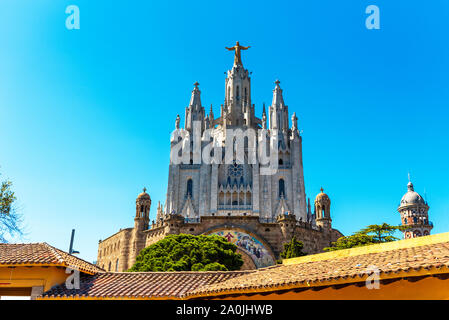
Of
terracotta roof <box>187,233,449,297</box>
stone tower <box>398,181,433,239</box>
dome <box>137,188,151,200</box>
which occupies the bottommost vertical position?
terracotta roof <box>187,233,449,297</box>

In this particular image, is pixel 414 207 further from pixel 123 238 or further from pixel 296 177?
pixel 123 238

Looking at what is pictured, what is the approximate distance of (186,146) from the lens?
195ft

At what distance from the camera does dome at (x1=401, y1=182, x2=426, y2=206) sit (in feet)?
216

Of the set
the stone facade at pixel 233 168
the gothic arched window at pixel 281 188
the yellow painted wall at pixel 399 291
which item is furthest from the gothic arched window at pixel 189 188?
the yellow painted wall at pixel 399 291

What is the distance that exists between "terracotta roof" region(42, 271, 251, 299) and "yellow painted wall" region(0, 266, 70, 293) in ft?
0.98

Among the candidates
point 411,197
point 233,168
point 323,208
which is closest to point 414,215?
point 411,197

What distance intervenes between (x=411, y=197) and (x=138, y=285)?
204ft

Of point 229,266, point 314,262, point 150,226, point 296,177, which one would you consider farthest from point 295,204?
point 314,262

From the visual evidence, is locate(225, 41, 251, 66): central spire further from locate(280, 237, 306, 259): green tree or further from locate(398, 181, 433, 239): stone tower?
locate(280, 237, 306, 259): green tree

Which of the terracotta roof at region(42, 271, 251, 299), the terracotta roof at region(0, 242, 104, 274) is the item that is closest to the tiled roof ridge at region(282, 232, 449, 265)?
the terracotta roof at region(42, 271, 251, 299)
